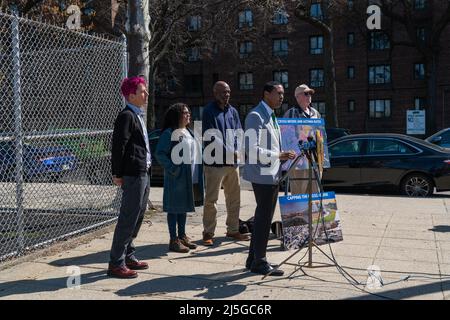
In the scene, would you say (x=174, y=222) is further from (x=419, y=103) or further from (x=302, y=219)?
(x=419, y=103)

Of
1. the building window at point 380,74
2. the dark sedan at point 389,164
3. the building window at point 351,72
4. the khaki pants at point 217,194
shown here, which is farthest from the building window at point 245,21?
the khaki pants at point 217,194

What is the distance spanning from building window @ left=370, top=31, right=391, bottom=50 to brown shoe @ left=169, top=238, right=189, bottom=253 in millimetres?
39308

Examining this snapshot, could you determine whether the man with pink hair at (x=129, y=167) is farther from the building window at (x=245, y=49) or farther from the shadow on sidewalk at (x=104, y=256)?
the building window at (x=245, y=49)

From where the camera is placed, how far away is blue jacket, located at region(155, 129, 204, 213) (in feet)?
19.9

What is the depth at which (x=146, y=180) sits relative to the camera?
17.1 ft

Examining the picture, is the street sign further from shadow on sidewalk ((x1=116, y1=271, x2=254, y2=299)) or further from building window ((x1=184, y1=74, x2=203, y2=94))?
building window ((x1=184, y1=74, x2=203, y2=94))

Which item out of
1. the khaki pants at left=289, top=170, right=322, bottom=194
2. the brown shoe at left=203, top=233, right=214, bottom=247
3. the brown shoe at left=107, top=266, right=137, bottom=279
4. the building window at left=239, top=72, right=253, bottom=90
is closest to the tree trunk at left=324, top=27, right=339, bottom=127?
the building window at left=239, top=72, right=253, bottom=90

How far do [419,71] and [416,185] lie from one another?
33.7 meters

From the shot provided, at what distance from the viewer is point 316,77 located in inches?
1813

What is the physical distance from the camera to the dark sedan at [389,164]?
11.5 m

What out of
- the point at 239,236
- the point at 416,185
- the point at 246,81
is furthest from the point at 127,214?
the point at 246,81

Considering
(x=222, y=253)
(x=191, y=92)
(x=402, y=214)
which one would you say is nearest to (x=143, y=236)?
Result: (x=222, y=253)

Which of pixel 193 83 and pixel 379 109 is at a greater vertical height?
pixel 193 83

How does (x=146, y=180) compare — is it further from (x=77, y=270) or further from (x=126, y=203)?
(x=77, y=270)
